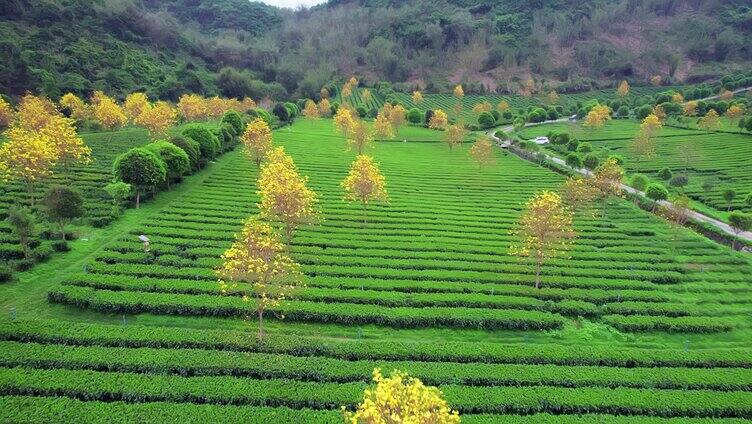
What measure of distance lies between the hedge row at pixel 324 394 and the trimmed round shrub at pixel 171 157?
101ft

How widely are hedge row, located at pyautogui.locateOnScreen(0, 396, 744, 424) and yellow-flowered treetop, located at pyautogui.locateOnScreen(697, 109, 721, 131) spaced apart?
9324 centimetres

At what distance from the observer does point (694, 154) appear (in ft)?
262

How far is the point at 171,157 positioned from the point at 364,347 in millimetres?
33880

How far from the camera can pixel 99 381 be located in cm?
2223

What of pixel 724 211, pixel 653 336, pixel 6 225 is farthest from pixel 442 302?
pixel 724 211

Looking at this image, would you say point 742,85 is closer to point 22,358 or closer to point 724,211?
point 724,211

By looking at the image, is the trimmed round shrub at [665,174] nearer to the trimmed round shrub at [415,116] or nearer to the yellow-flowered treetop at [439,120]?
the yellow-flowered treetop at [439,120]

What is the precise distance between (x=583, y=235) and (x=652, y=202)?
58.9 ft

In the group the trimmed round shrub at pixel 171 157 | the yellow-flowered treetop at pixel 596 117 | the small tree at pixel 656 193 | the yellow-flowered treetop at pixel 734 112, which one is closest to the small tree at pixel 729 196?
the small tree at pixel 656 193

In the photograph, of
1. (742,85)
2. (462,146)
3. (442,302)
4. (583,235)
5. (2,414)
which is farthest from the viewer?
(742,85)

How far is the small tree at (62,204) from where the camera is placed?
35375mm

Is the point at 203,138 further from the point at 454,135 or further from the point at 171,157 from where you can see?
the point at 454,135

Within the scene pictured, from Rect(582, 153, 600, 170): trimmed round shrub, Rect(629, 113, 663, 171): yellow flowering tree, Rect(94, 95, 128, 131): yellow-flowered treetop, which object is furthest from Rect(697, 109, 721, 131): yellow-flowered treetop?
Rect(94, 95, 128, 131): yellow-flowered treetop

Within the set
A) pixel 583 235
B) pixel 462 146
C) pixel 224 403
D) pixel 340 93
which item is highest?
pixel 340 93
